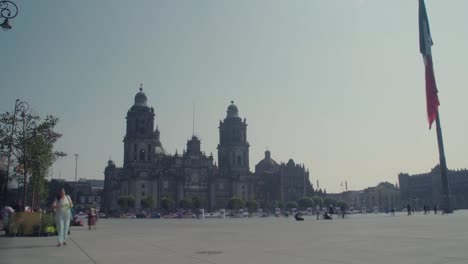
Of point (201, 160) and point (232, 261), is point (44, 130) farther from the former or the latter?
point (201, 160)

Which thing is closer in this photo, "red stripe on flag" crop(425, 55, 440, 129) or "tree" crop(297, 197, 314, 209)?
"red stripe on flag" crop(425, 55, 440, 129)

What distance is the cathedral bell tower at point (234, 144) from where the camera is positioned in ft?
419

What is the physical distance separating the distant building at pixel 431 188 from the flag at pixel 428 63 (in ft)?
359

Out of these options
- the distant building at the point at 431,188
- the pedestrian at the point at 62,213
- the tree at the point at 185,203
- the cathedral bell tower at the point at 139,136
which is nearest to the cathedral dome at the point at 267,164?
the distant building at the point at 431,188

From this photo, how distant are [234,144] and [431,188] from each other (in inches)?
3402

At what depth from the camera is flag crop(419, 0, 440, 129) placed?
53531 millimetres

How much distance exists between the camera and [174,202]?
117m

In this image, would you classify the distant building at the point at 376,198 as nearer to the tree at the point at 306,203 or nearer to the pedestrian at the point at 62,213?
the tree at the point at 306,203

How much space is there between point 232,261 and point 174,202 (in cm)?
10958

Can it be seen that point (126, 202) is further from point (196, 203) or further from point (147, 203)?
point (196, 203)

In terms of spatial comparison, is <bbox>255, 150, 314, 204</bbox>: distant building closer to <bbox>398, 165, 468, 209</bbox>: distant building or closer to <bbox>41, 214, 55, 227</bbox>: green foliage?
<bbox>398, 165, 468, 209</bbox>: distant building

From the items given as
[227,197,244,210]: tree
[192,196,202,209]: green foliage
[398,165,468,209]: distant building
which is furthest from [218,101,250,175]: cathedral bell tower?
[398,165,468,209]: distant building

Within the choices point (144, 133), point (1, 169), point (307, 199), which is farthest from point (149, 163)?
point (1, 169)

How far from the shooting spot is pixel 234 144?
127062 mm
